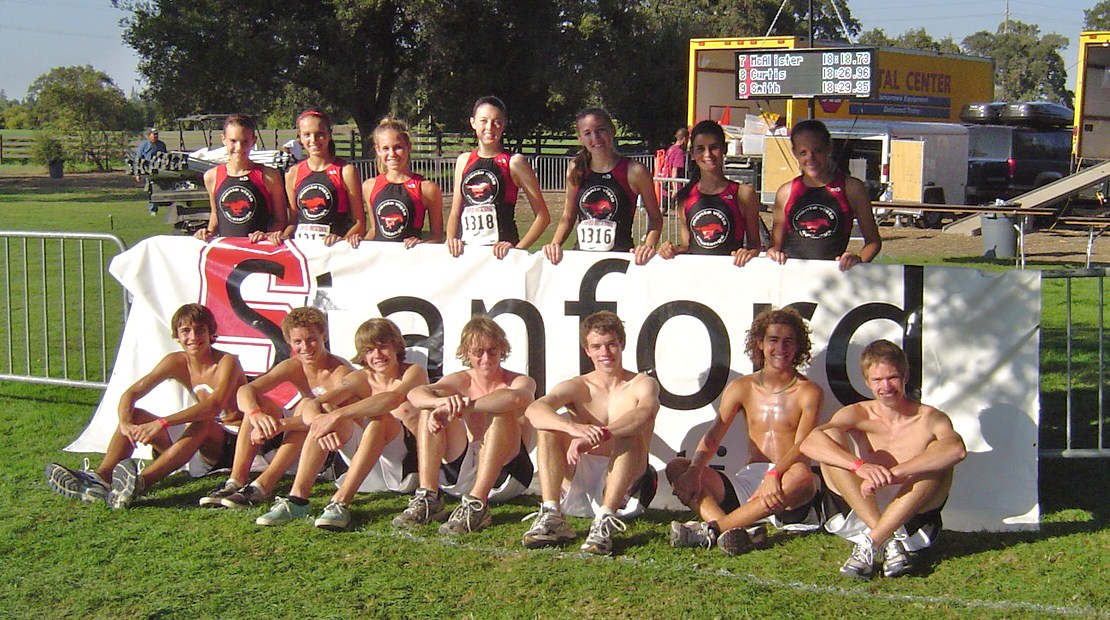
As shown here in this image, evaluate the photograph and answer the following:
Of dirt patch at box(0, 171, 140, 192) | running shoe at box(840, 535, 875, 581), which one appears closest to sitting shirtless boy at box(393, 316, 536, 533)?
running shoe at box(840, 535, 875, 581)

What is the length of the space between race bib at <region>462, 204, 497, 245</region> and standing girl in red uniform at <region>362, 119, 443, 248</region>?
0.19 meters

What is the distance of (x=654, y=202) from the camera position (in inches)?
249

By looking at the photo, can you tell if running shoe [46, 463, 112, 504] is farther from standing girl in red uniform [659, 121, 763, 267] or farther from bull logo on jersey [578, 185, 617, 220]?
standing girl in red uniform [659, 121, 763, 267]

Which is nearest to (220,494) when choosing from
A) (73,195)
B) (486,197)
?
(486,197)

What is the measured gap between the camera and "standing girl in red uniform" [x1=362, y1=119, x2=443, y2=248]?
664 centimetres

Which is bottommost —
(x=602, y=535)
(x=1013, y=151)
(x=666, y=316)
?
(x=602, y=535)

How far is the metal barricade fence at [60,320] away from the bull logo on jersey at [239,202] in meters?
0.83

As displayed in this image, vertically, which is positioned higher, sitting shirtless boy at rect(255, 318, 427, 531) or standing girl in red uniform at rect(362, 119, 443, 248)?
standing girl in red uniform at rect(362, 119, 443, 248)

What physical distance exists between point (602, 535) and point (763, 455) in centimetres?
92

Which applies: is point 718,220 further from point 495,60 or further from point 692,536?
point 495,60

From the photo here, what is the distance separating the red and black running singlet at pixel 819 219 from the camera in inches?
231

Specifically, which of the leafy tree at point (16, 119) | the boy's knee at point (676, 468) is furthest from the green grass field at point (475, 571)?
the leafy tree at point (16, 119)

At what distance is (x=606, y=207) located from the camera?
633 cm

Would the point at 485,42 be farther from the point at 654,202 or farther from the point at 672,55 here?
the point at 654,202
